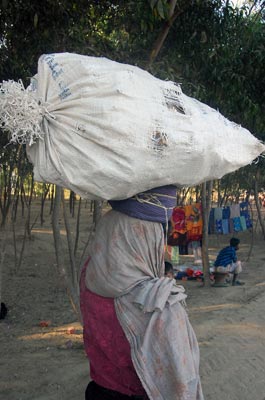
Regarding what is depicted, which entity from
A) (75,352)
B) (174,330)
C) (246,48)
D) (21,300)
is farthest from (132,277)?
(21,300)

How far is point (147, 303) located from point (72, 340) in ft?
11.8

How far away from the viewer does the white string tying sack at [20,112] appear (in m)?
1.87

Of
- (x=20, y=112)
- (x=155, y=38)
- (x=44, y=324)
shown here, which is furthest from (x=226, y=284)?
(x=20, y=112)

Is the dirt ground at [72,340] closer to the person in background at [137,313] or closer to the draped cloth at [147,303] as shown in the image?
the person in background at [137,313]

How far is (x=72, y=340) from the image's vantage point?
536cm

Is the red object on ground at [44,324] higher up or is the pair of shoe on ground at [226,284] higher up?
the pair of shoe on ground at [226,284]

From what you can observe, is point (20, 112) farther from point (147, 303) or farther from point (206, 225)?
point (206, 225)

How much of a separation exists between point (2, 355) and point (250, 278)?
6086 millimetres

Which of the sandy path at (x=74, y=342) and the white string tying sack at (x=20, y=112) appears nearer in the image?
the white string tying sack at (x=20, y=112)

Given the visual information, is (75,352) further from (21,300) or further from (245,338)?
(21,300)

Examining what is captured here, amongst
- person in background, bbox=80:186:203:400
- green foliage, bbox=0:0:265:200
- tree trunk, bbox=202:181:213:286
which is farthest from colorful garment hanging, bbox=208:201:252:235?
person in background, bbox=80:186:203:400

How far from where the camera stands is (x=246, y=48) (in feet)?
19.1

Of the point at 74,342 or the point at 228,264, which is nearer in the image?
the point at 74,342

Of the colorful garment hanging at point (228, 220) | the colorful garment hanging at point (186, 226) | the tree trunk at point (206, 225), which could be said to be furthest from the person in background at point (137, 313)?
the colorful garment hanging at point (228, 220)
